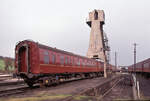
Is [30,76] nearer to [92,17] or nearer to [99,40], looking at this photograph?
[99,40]

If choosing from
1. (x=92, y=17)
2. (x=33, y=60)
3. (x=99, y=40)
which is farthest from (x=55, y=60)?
(x=92, y=17)

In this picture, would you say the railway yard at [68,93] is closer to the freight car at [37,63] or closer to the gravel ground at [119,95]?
the gravel ground at [119,95]

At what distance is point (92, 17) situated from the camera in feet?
171

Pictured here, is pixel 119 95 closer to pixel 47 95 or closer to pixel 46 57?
pixel 47 95

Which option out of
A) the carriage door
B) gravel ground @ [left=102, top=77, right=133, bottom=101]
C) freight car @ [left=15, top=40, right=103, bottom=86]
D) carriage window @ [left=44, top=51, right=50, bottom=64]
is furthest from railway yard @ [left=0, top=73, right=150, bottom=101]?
carriage window @ [left=44, top=51, right=50, bottom=64]

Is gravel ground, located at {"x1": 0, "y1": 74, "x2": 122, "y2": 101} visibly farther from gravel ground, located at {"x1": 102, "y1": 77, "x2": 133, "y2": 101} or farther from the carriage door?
the carriage door

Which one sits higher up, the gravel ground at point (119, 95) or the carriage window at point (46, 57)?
the carriage window at point (46, 57)

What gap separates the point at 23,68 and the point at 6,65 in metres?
45.2

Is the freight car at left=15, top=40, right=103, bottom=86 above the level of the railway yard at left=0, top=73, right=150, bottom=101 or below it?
above

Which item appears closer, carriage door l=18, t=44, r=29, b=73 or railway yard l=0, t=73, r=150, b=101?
railway yard l=0, t=73, r=150, b=101

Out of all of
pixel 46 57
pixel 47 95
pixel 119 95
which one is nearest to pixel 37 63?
pixel 46 57

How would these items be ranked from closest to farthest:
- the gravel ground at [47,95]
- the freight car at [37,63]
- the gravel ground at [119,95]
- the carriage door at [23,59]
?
the gravel ground at [47,95] < the gravel ground at [119,95] < the freight car at [37,63] < the carriage door at [23,59]

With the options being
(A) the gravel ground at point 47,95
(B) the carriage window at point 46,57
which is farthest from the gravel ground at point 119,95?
(B) the carriage window at point 46,57

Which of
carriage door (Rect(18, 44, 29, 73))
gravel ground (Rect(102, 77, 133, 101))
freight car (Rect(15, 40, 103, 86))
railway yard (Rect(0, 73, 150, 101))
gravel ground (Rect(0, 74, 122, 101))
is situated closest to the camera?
gravel ground (Rect(0, 74, 122, 101))
